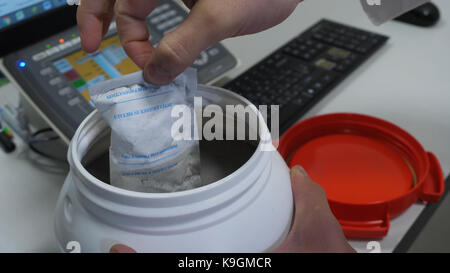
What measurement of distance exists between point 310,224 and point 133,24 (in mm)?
241

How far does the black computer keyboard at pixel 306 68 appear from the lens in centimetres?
62

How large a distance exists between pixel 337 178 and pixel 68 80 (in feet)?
1.20

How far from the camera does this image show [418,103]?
645 millimetres

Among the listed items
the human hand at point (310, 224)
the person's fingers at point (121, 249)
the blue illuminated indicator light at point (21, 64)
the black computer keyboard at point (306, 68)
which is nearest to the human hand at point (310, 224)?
the human hand at point (310, 224)

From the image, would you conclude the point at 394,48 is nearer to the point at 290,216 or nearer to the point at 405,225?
the point at 405,225

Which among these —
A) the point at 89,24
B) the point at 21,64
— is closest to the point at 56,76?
the point at 21,64

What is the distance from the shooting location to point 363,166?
0.53m

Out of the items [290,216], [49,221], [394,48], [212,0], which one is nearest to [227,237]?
[290,216]

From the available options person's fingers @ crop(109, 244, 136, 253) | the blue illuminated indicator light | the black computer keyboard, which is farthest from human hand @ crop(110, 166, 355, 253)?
the blue illuminated indicator light

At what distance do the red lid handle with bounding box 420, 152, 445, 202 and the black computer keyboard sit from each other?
0.19 m

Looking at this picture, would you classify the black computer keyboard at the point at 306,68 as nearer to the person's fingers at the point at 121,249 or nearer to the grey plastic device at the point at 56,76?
the grey plastic device at the point at 56,76

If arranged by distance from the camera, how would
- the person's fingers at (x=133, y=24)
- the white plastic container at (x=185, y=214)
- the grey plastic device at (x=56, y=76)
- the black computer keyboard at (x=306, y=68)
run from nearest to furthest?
1. the white plastic container at (x=185, y=214)
2. the person's fingers at (x=133, y=24)
3. the grey plastic device at (x=56, y=76)
4. the black computer keyboard at (x=306, y=68)

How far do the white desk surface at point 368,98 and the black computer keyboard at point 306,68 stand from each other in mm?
21

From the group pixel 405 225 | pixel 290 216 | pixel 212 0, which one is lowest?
pixel 405 225
